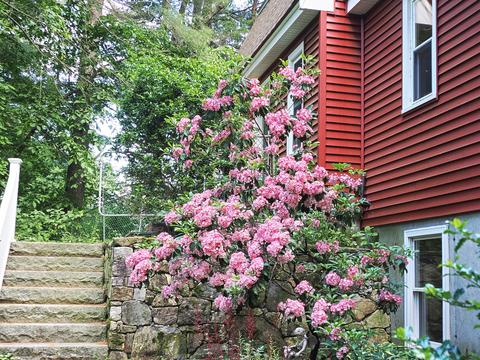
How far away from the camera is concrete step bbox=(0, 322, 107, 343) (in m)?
5.87

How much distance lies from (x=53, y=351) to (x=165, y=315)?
1.25m

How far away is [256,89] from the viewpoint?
5.46 meters

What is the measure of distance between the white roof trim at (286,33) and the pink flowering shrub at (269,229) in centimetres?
170

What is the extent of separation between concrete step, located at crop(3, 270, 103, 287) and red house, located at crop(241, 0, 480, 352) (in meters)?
3.41

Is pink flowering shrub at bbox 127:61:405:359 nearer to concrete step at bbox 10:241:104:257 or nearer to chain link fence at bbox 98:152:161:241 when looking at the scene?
concrete step at bbox 10:241:104:257

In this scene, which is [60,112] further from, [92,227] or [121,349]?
[121,349]

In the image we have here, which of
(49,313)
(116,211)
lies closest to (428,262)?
(49,313)

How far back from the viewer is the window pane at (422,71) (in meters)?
5.45

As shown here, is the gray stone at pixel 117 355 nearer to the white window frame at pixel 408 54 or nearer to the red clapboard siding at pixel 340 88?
the red clapboard siding at pixel 340 88

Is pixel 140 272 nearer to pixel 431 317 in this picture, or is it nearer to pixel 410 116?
pixel 431 317

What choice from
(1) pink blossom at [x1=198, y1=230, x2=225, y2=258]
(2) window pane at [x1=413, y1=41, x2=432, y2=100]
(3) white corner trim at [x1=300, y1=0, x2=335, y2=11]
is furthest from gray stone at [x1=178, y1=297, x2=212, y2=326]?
(3) white corner trim at [x1=300, y1=0, x2=335, y2=11]

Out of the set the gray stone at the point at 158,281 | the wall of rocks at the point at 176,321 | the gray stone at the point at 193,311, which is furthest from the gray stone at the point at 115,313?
the gray stone at the point at 193,311

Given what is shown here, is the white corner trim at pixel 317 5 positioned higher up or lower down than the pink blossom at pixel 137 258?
higher up

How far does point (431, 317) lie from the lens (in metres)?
5.24
